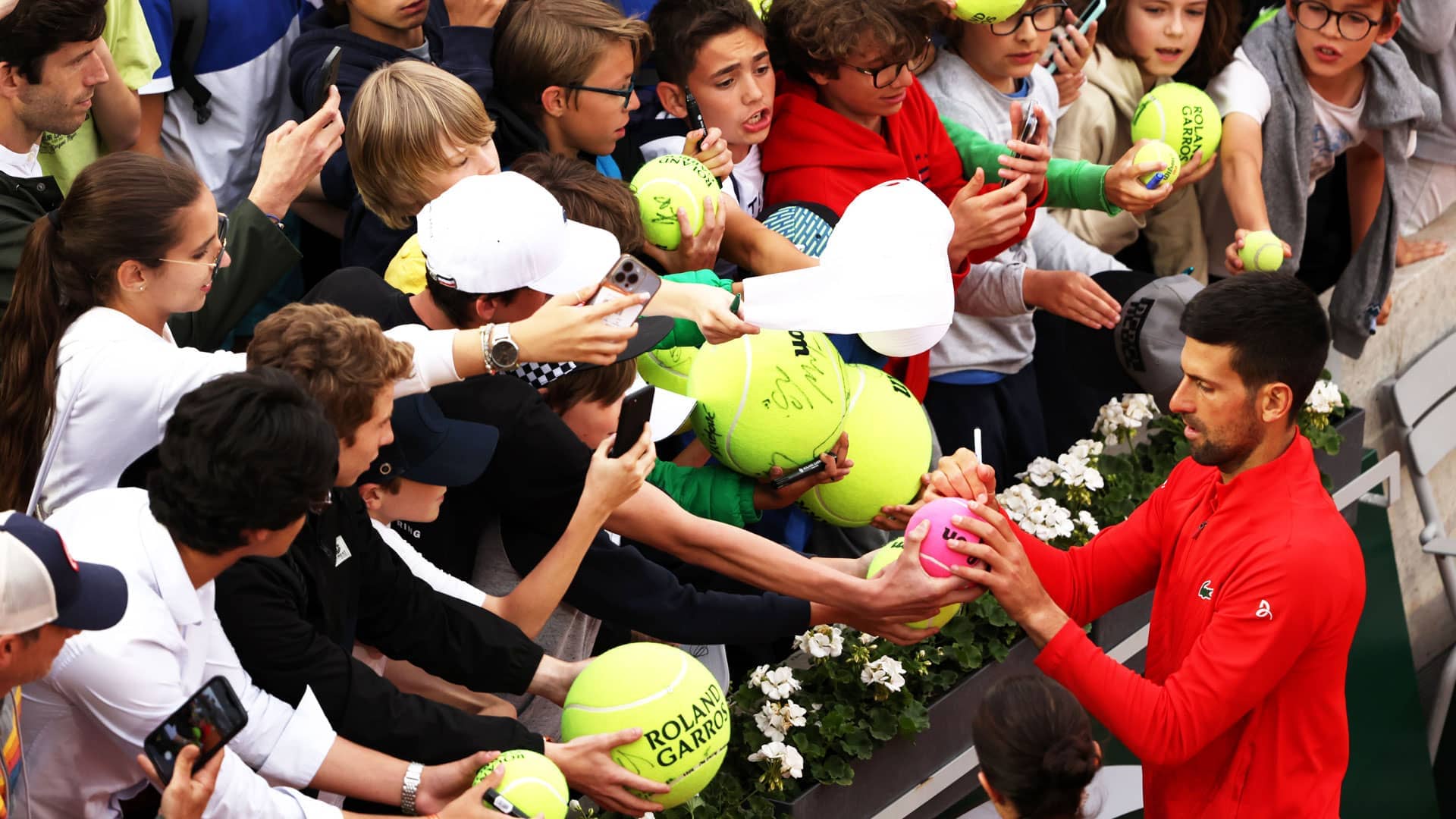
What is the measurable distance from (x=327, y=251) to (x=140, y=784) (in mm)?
2417

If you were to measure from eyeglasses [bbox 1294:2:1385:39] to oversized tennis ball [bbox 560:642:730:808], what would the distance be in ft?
14.3

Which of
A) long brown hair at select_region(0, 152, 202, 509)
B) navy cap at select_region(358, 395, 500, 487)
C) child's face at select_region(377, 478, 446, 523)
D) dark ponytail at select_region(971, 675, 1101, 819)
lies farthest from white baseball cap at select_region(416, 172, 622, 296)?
dark ponytail at select_region(971, 675, 1101, 819)

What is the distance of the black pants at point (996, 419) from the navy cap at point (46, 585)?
12.3ft

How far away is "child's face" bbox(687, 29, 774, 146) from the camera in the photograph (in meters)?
4.85

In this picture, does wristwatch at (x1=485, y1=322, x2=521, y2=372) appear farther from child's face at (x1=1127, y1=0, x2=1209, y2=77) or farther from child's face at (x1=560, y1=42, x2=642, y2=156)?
child's face at (x1=1127, y1=0, x2=1209, y2=77)

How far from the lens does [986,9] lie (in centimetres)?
529

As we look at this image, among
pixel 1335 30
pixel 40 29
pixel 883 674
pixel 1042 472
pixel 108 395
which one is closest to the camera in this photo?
pixel 108 395

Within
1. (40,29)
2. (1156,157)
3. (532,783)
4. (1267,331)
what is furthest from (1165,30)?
(532,783)

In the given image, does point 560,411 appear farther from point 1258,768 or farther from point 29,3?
point 1258,768

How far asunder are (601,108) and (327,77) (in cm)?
80

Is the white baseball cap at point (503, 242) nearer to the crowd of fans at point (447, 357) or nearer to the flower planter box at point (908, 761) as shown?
the crowd of fans at point (447, 357)

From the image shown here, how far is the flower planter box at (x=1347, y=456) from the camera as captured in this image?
641 cm

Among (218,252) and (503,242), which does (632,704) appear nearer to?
(503,242)

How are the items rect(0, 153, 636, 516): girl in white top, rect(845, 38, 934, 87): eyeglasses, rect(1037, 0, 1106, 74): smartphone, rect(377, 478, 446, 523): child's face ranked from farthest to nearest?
rect(1037, 0, 1106, 74): smartphone, rect(845, 38, 934, 87): eyeglasses, rect(377, 478, 446, 523): child's face, rect(0, 153, 636, 516): girl in white top
